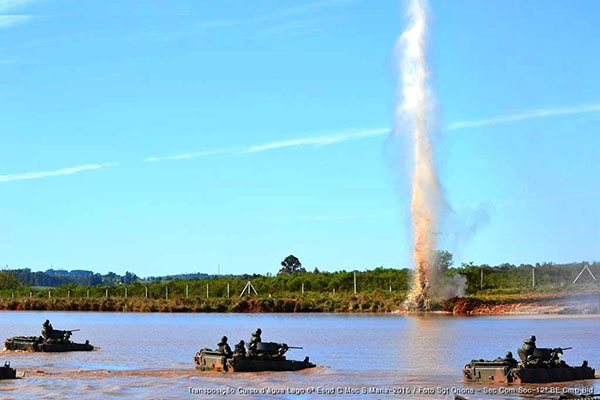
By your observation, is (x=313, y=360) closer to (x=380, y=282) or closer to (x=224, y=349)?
(x=224, y=349)

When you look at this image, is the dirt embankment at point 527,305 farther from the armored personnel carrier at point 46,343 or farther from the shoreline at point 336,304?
the armored personnel carrier at point 46,343

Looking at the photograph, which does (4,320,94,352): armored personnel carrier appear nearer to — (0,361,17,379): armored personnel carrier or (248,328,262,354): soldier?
(0,361,17,379): armored personnel carrier

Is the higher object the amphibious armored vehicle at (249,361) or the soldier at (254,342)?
the soldier at (254,342)

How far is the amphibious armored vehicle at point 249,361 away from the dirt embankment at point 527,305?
69.8m

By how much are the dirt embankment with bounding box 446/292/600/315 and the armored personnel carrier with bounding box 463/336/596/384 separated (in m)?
72.6

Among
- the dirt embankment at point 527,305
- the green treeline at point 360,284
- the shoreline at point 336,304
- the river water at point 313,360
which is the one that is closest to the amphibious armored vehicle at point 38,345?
Answer: the river water at point 313,360

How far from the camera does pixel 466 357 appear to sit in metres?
54.5

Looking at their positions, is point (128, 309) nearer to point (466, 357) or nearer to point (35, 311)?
point (35, 311)

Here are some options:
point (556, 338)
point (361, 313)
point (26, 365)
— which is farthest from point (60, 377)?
point (361, 313)

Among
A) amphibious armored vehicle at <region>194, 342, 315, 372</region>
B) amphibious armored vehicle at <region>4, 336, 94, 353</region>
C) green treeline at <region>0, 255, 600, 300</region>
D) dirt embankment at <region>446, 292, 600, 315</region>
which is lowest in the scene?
amphibious armored vehicle at <region>194, 342, 315, 372</region>

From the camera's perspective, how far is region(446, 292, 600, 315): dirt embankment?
114 meters

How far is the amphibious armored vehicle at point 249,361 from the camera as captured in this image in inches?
1716

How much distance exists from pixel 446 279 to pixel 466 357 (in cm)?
6755

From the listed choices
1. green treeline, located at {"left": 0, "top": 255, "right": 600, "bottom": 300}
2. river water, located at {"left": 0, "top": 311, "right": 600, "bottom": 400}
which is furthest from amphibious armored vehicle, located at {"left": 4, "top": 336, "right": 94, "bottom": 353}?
green treeline, located at {"left": 0, "top": 255, "right": 600, "bottom": 300}
